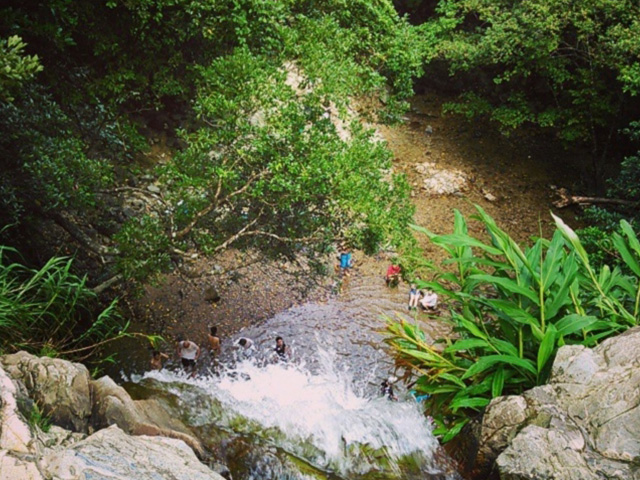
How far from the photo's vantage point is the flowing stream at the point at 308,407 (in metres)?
5.63

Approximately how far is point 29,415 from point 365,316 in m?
7.78

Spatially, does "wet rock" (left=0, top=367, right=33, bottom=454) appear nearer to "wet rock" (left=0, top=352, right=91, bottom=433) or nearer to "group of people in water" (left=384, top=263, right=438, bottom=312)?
"wet rock" (left=0, top=352, right=91, bottom=433)

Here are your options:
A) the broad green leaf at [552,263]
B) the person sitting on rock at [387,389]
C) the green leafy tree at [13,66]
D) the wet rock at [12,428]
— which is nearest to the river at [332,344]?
the person sitting on rock at [387,389]

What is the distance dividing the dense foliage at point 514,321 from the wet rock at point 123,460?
206cm

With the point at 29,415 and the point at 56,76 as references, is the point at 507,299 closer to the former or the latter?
the point at 29,415

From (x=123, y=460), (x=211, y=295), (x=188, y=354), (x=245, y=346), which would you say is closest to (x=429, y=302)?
(x=245, y=346)

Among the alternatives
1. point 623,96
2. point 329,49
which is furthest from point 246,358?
point 623,96

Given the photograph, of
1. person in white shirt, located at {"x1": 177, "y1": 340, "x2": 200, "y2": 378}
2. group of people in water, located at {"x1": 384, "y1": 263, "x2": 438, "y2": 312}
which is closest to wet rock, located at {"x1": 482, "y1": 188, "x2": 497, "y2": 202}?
group of people in water, located at {"x1": 384, "y1": 263, "x2": 438, "y2": 312}

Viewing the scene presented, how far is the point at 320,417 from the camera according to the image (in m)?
6.59

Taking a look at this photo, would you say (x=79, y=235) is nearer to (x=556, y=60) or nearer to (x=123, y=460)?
(x=123, y=460)

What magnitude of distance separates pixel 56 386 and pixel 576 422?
4.33 meters

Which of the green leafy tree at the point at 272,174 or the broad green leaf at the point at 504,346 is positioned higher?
the green leafy tree at the point at 272,174

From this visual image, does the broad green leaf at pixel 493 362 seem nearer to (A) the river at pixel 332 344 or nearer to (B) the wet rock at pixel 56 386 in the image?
(A) the river at pixel 332 344

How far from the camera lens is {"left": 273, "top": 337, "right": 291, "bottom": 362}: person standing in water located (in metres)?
9.01
